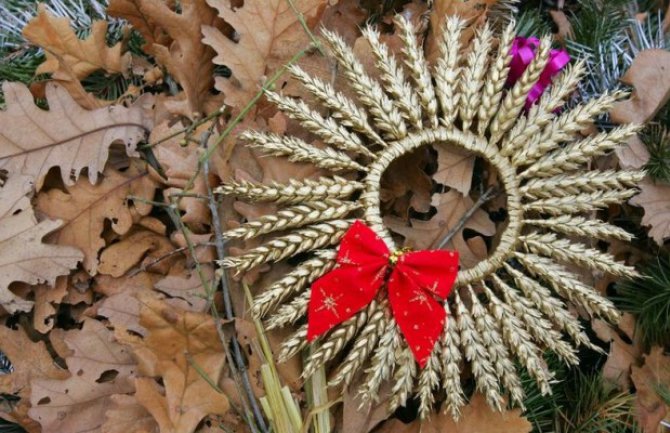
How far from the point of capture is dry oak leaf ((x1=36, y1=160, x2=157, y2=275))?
48.3 inches

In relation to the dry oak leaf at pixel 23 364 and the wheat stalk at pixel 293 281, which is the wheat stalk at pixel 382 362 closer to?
the wheat stalk at pixel 293 281

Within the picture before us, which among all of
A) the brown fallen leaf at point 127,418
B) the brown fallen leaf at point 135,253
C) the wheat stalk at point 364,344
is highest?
the wheat stalk at point 364,344

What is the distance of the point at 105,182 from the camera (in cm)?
125

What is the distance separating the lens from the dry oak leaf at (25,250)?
119 centimetres

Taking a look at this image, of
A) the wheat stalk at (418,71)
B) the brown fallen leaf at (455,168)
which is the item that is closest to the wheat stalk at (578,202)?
the brown fallen leaf at (455,168)

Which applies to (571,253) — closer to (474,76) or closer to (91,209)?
(474,76)

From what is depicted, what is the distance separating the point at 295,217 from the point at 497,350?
0.37m

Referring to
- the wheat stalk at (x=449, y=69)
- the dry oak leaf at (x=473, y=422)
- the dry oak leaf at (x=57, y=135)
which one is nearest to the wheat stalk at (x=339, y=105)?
the wheat stalk at (x=449, y=69)

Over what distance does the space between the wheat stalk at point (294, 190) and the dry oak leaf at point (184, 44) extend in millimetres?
191

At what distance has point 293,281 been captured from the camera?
1090 millimetres

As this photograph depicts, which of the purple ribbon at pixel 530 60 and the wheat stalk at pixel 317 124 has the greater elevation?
the purple ribbon at pixel 530 60

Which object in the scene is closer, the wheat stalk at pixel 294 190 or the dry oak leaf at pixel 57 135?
the wheat stalk at pixel 294 190

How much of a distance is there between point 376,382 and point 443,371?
0.11 metres

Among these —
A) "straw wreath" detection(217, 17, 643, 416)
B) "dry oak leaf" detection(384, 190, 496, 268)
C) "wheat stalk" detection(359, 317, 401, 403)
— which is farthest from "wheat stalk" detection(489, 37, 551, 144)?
"wheat stalk" detection(359, 317, 401, 403)
